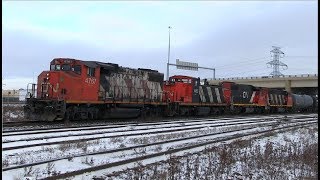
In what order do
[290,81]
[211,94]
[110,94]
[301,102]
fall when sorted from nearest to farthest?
1. [110,94]
2. [211,94]
3. [301,102]
4. [290,81]

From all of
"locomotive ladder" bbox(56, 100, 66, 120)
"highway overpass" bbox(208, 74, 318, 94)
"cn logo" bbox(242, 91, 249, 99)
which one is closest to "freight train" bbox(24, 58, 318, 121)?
"locomotive ladder" bbox(56, 100, 66, 120)

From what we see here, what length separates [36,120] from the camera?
20641mm

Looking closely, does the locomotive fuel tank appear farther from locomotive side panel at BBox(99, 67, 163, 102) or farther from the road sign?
locomotive side panel at BBox(99, 67, 163, 102)

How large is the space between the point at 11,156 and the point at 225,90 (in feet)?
89.0

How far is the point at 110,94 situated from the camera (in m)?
22.6

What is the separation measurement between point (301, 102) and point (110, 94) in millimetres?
31923

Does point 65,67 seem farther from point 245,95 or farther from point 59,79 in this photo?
point 245,95

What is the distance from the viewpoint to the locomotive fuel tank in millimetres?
46938

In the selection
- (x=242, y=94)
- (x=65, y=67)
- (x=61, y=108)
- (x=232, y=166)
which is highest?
(x=65, y=67)

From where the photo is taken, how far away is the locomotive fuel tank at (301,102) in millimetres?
46938

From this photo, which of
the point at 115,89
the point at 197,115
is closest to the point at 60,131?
the point at 115,89

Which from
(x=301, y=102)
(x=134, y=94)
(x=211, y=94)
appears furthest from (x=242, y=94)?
(x=134, y=94)

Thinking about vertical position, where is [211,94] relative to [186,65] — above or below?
below

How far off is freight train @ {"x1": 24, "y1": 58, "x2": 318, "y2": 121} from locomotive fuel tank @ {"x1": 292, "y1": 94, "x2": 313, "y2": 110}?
1592 centimetres
